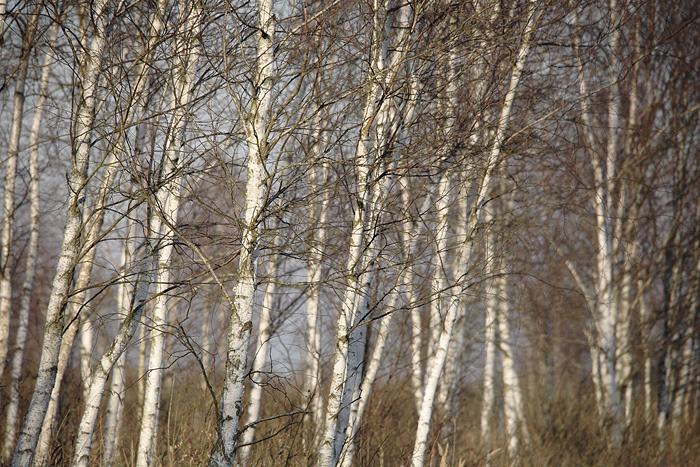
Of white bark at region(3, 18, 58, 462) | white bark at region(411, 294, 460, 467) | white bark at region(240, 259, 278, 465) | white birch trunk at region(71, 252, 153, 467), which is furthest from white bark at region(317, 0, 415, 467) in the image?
white bark at region(3, 18, 58, 462)

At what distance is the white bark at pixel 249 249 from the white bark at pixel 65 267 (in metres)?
1.13

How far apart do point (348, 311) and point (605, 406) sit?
25.5 feet

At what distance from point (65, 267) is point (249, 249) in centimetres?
144

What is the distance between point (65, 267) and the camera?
5.73m

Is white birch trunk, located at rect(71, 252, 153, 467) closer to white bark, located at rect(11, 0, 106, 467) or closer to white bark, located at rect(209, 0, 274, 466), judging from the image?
white bark, located at rect(11, 0, 106, 467)

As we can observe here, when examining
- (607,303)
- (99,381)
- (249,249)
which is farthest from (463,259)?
(607,303)

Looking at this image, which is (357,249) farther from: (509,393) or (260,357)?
(509,393)

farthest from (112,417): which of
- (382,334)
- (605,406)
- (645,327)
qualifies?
(645,327)

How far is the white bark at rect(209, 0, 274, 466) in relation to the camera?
495 centimetres

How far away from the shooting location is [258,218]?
516 cm

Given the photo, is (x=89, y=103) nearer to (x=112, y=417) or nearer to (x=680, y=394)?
(x=112, y=417)

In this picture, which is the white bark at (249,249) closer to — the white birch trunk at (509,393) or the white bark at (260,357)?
the white bark at (260,357)

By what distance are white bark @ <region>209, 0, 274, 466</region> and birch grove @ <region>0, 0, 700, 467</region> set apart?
14 mm

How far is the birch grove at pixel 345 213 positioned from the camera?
5.61 metres
